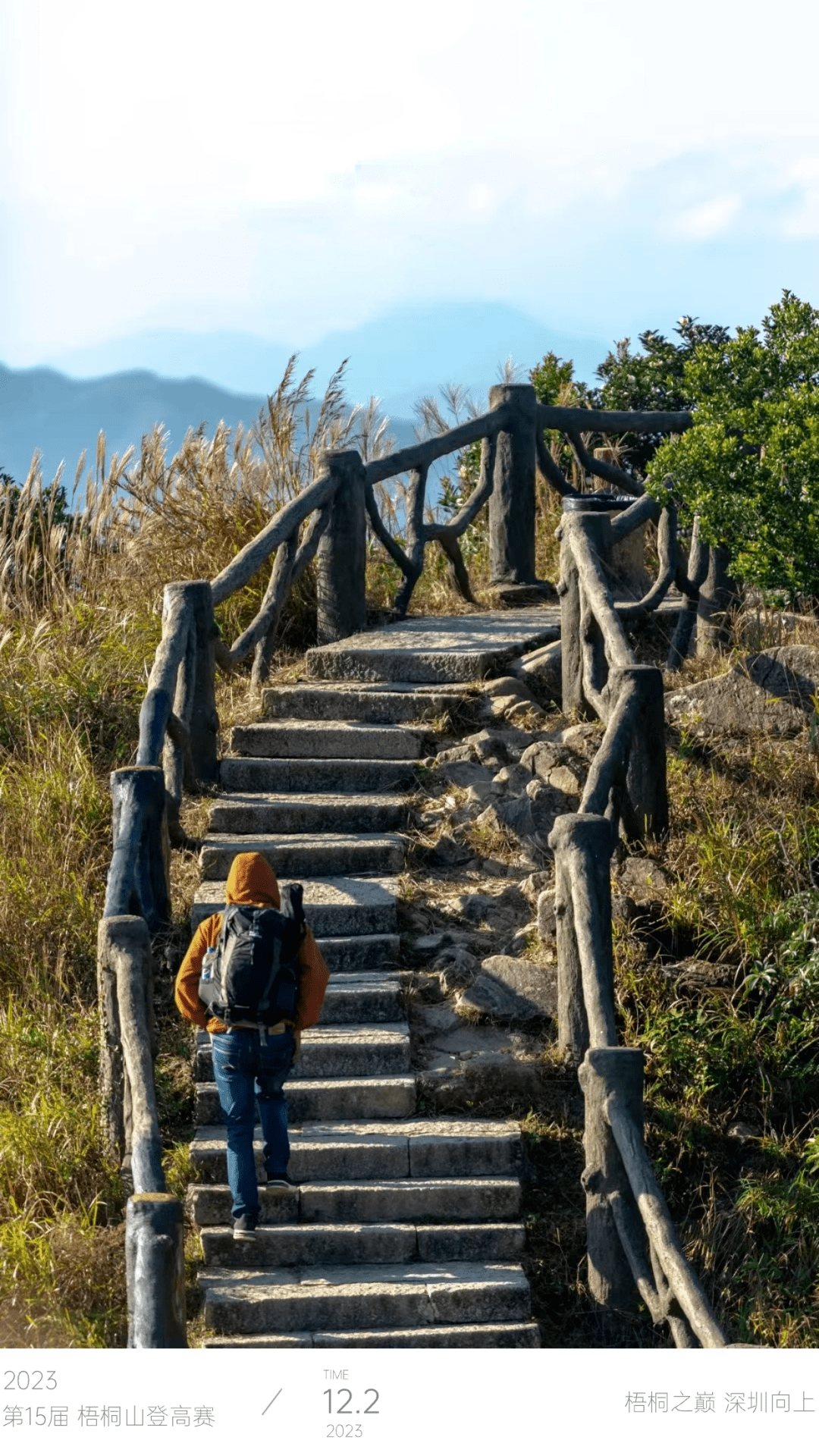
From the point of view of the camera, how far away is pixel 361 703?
28.5ft

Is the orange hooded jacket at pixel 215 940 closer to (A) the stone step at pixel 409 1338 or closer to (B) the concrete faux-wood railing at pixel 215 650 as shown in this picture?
(B) the concrete faux-wood railing at pixel 215 650

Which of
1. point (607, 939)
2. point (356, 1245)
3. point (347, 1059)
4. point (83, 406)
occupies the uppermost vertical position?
point (83, 406)

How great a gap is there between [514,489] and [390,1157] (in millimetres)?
5869

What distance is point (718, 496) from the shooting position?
8.49 m

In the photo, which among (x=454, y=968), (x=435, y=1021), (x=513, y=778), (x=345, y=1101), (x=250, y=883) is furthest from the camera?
(x=513, y=778)

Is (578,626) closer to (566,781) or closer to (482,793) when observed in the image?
(566,781)

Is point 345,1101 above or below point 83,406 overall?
below

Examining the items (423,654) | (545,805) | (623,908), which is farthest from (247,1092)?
(423,654)

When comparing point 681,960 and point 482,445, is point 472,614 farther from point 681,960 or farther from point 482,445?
point 681,960

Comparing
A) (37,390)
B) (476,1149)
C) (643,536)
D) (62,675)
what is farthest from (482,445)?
(37,390)

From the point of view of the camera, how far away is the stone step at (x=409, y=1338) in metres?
5.45

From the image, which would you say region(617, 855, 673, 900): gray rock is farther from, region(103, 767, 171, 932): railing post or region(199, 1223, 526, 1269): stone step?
region(103, 767, 171, 932): railing post

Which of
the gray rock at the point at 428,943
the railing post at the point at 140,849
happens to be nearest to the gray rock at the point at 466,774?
the gray rock at the point at 428,943

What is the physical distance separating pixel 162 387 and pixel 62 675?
17382 cm
